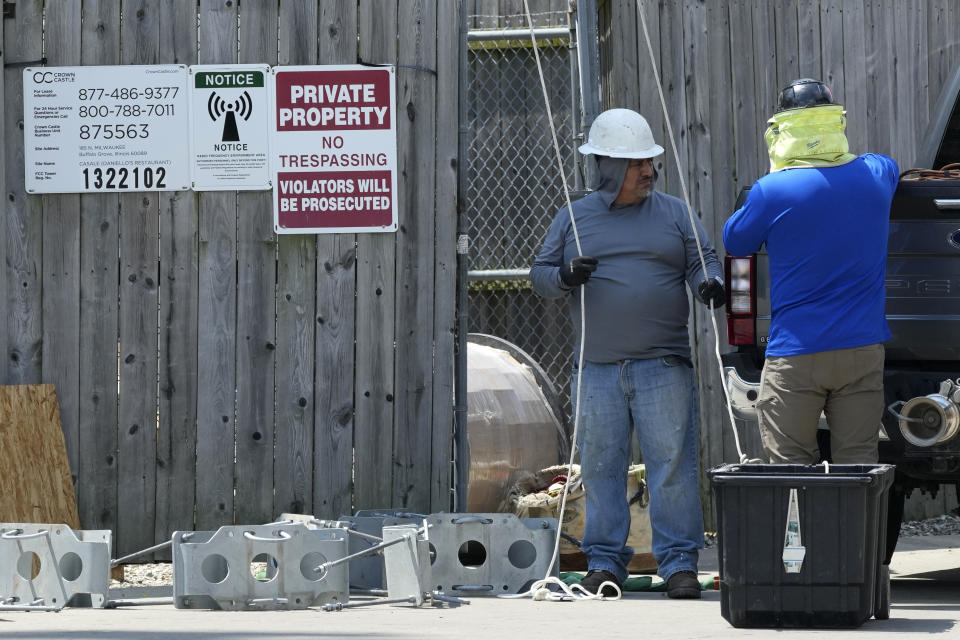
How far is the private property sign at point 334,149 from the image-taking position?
24.7ft

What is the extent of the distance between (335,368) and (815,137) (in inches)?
106

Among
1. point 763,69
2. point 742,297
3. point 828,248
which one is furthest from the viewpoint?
point 763,69

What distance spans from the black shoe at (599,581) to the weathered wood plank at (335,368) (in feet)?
4.74

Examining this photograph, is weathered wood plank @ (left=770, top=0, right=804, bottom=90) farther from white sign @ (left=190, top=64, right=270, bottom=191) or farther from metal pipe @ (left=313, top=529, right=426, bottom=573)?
metal pipe @ (left=313, top=529, right=426, bottom=573)

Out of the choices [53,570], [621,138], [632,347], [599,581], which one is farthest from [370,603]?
[621,138]

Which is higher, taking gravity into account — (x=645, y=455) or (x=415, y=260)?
(x=415, y=260)

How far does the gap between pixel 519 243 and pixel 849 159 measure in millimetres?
4529

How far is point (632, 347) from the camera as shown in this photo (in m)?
6.71

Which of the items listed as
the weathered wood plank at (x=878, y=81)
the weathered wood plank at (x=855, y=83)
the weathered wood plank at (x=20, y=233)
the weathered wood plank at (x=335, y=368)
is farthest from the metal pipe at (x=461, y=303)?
the weathered wood plank at (x=878, y=81)

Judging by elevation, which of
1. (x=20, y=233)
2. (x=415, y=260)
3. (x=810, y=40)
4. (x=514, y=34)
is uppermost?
(x=514, y=34)

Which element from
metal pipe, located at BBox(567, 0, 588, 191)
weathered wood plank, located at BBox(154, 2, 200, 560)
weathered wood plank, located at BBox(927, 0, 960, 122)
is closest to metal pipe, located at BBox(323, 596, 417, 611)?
weathered wood plank, located at BBox(154, 2, 200, 560)

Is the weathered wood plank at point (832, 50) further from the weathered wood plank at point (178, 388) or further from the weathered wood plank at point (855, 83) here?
the weathered wood plank at point (178, 388)

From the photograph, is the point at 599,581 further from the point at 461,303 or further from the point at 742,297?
the point at 461,303

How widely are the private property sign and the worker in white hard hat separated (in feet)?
3.70
